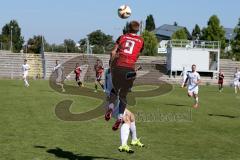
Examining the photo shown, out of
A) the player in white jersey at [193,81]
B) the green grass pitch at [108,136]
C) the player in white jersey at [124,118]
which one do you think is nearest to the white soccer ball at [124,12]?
the player in white jersey at [124,118]

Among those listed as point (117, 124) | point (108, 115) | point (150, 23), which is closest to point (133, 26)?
point (108, 115)

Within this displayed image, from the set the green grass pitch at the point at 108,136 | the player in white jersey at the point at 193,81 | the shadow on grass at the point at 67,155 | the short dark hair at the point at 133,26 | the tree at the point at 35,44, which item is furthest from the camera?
the tree at the point at 35,44

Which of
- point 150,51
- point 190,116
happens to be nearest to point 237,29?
point 150,51

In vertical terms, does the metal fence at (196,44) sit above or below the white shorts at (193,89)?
above

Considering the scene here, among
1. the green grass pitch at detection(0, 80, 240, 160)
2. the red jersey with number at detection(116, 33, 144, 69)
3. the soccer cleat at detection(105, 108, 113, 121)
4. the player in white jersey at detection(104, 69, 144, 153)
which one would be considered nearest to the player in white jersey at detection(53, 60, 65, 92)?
the green grass pitch at detection(0, 80, 240, 160)

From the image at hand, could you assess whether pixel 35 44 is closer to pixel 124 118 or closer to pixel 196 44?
pixel 196 44

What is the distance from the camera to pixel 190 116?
2028cm

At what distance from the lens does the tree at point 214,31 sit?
101188 millimetres

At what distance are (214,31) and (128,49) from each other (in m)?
95.1

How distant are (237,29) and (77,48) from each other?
116ft

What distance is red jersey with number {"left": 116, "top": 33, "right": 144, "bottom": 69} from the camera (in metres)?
9.27

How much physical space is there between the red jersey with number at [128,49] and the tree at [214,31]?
9374 cm

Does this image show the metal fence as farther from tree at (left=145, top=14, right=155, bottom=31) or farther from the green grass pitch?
tree at (left=145, top=14, right=155, bottom=31)

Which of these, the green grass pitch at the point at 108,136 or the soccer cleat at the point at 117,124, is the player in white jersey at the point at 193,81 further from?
the soccer cleat at the point at 117,124
